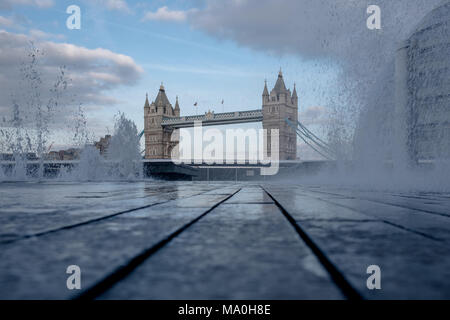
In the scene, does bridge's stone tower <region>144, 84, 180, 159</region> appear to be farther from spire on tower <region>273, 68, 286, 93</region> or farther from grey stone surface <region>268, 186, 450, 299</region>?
grey stone surface <region>268, 186, 450, 299</region>

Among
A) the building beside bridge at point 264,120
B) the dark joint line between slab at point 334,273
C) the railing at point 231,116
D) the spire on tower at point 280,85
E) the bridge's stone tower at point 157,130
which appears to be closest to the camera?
the dark joint line between slab at point 334,273

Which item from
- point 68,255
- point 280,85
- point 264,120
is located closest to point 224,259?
point 68,255

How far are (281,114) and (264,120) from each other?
3.42 m

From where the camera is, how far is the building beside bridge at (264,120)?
221 feet

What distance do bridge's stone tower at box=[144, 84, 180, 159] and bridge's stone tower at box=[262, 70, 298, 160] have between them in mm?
26045

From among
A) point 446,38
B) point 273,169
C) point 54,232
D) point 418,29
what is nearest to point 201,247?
point 54,232

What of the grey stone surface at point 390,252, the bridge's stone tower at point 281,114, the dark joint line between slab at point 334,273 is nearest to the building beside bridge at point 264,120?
the bridge's stone tower at point 281,114

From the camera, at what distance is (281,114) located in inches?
2670

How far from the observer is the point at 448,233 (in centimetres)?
152

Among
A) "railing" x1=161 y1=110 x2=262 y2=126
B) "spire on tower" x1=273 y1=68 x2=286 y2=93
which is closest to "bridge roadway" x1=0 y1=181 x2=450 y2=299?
"railing" x1=161 y1=110 x2=262 y2=126

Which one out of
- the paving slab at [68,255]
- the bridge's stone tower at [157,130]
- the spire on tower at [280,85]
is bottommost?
the paving slab at [68,255]

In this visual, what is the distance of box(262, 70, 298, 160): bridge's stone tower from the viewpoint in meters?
67.6

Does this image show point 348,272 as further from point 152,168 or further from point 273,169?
point 273,169

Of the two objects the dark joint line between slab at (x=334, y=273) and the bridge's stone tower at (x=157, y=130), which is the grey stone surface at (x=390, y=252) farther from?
the bridge's stone tower at (x=157, y=130)
